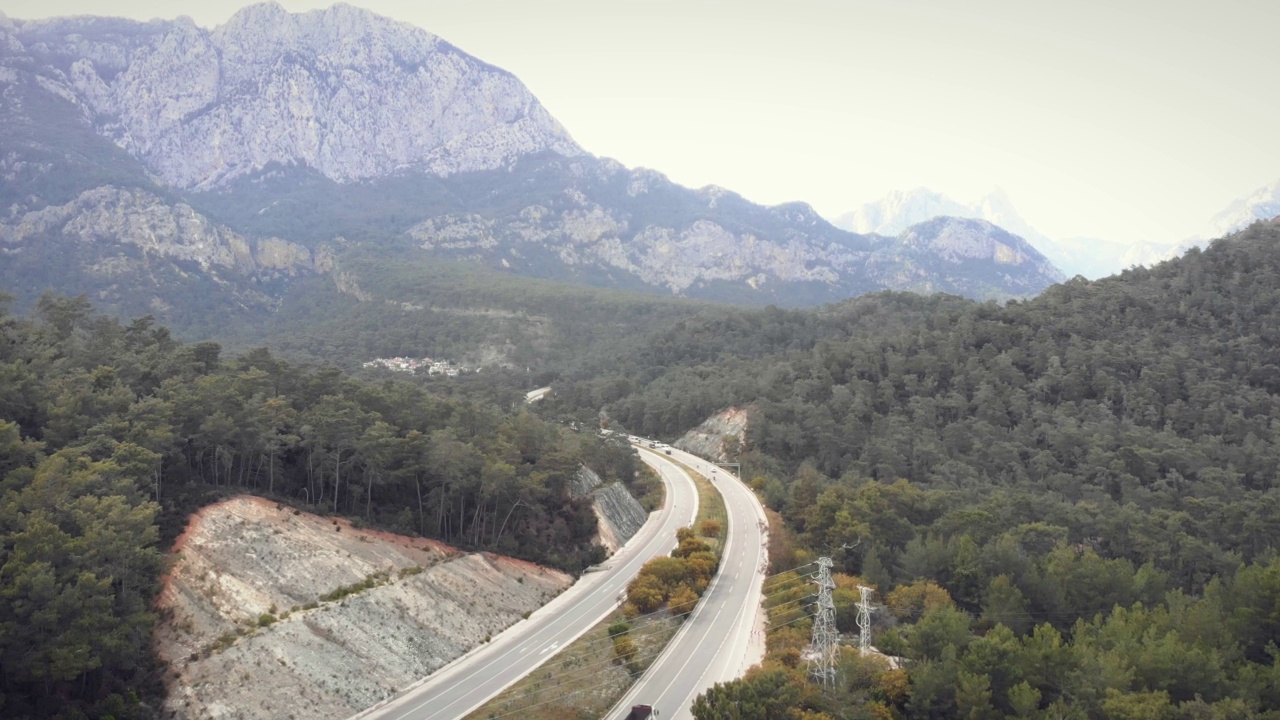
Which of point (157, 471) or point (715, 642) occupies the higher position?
point (157, 471)

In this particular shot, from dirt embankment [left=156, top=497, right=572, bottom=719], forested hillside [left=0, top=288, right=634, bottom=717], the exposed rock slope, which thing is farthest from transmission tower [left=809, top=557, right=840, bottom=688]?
the exposed rock slope

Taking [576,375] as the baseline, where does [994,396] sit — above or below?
above

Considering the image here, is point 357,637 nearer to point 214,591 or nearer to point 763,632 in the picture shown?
point 214,591

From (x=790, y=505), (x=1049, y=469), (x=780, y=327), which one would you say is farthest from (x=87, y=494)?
(x=780, y=327)

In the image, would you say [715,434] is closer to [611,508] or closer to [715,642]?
[611,508]

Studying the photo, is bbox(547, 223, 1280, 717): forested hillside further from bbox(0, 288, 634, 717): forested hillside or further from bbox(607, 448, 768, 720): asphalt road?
bbox(0, 288, 634, 717): forested hillside

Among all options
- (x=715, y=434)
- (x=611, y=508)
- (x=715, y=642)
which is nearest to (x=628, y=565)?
(x=611, y=508)
